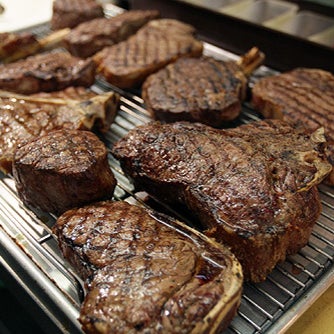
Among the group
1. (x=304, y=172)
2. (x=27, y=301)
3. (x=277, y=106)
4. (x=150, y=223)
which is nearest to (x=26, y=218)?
(x=27, y=301)

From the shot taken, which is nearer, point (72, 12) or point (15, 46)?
point (15, 46)

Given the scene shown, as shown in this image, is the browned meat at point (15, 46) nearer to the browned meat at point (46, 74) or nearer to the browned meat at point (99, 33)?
the browned meat at point (99, 33)

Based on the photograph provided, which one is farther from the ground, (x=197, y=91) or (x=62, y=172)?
(x=197, y=91)

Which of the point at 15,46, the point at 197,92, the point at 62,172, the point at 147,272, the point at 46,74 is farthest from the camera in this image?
the point at 15,46

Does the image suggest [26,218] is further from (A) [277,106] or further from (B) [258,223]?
(A) [277,106]

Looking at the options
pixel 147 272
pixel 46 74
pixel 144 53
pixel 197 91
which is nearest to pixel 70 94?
pixel 46 74

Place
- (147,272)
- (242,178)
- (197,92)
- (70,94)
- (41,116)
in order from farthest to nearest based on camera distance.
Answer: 1. (70,94)
2. (197,92)
3. (41,116)
4. (242,178)
5. (147,272)

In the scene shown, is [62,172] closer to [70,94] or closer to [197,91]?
[70,94]

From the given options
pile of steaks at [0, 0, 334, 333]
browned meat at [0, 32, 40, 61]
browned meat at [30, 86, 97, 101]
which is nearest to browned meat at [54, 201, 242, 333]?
pile of steaks at [0, 0, 334, 333]
